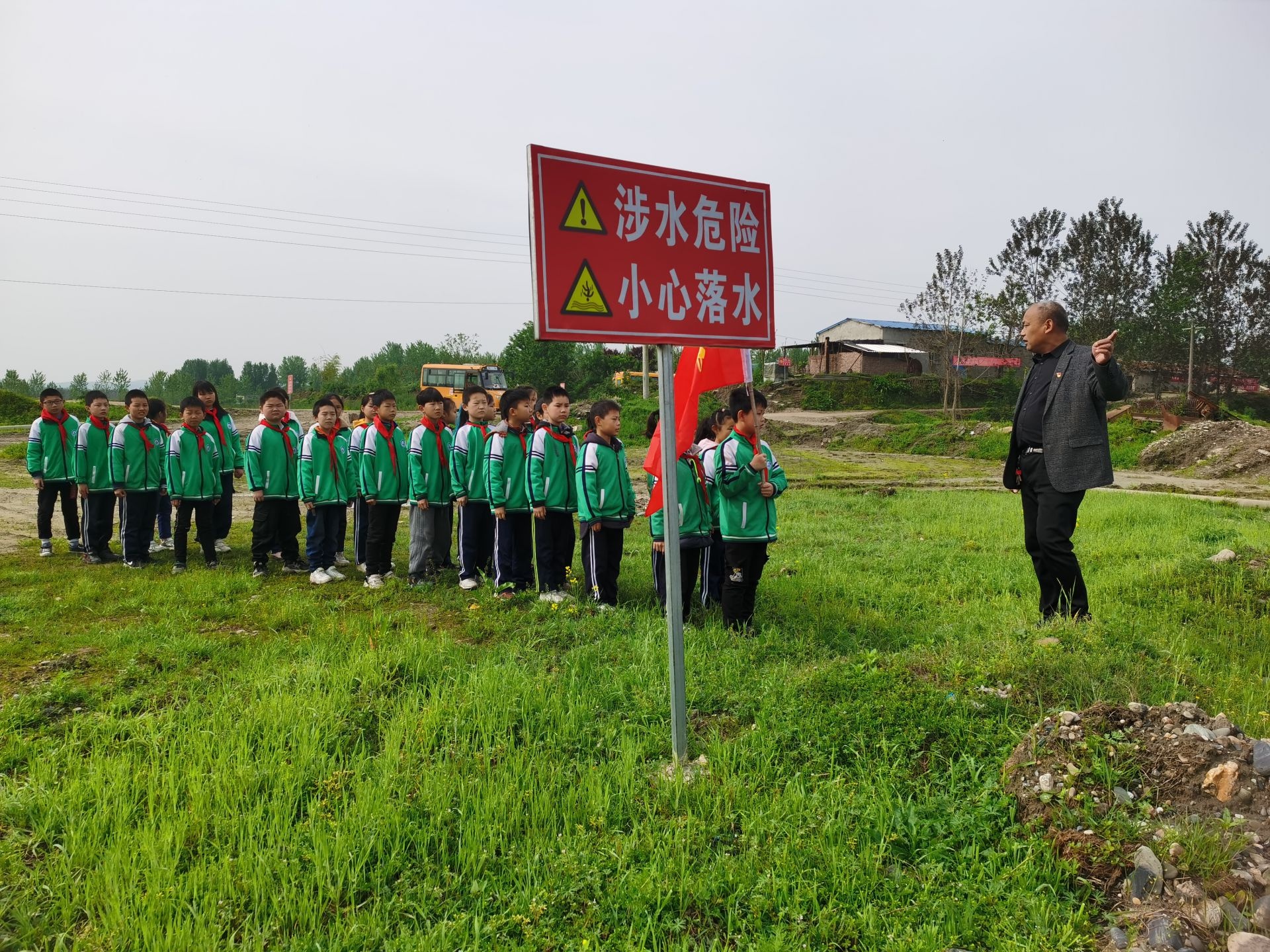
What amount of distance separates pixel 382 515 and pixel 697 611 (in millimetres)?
3273

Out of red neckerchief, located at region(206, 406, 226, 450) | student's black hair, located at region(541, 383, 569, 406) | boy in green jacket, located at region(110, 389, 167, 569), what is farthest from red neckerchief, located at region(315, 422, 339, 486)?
student's black hair, located at region(541, 383, 569, 406)

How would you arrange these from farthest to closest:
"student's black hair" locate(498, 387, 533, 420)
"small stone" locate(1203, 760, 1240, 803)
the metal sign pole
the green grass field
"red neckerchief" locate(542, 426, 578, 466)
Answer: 1. "student's black hair" locate(498, 387, 533, 420)
2. "red neckerchief" locate(542, 426, 578, 466)
3. the metal sign pole
4. "small stone" locate(1203, 760, 1240, 803)
5. the green grass field

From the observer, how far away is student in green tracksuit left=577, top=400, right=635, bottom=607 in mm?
6148

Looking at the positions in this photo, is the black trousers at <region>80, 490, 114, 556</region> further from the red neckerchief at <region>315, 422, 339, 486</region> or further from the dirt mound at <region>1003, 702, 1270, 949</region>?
the dirt mound at <region>1003, 702, 1270, 949</region>

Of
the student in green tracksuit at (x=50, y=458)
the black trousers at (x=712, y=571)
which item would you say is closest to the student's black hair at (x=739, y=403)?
the black trousers at (x=712, y=571)

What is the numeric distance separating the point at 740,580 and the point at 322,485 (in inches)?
177

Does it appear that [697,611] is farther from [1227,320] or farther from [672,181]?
[1227,320]

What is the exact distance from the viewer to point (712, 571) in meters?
6.44

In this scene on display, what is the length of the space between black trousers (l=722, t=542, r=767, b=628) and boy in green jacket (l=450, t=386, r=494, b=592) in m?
2.52

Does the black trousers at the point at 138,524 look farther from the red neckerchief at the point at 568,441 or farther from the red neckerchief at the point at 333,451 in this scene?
the red neckerchief at the point at 568,441

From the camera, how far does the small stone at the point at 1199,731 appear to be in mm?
2924

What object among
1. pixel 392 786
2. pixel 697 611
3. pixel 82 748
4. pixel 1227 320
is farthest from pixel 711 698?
pixel 1227 320

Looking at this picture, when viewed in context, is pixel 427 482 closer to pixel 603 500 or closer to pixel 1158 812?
pixel 603 500

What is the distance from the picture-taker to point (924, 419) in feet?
106
